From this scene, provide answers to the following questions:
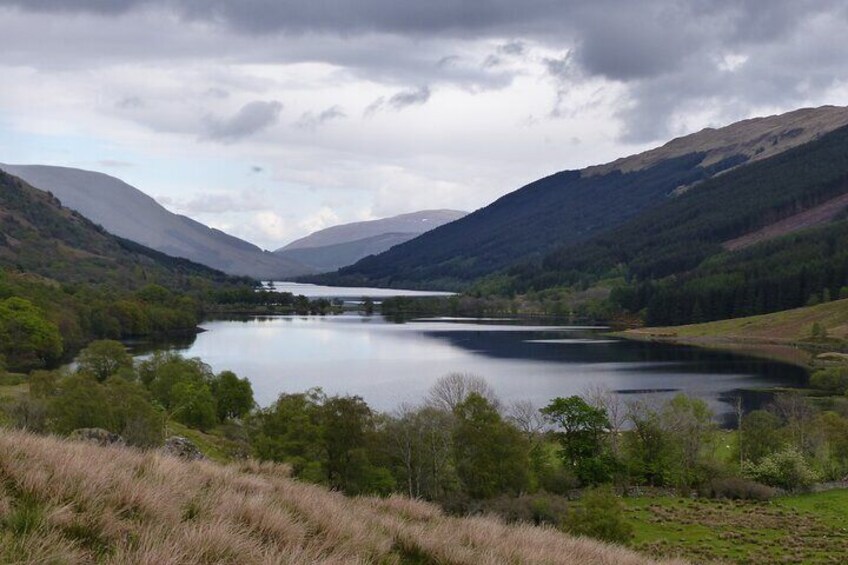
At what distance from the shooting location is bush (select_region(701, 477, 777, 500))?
54.8 metres

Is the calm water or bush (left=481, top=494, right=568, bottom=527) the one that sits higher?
the calm water

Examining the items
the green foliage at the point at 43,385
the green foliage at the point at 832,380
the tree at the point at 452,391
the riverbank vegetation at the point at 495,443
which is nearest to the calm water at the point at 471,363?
the green foliage at the point at 832,380

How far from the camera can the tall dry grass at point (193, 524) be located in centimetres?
701

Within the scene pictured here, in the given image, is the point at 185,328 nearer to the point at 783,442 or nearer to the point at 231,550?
the point at 783,442

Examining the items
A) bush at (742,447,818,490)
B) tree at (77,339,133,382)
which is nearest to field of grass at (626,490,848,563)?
bush at (742,447,818,490)

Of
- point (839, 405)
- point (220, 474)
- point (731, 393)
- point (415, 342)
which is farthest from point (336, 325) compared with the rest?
point (220, 474)

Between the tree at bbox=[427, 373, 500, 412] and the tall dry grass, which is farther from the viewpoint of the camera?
the tree at bbox=[427, 373, 500, 412]

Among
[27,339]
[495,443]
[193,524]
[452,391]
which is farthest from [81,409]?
[27,339]

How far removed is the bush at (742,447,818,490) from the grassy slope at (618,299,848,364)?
77500 mm

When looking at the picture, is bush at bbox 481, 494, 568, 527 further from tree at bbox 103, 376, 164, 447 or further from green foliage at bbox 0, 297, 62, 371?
green foliage at bbox 0, 297, 62, 371

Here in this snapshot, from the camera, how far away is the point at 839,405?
76.9 metres

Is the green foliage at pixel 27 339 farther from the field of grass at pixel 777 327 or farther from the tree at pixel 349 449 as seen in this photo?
the field of grass at pixel 777 327

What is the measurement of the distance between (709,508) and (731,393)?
39.4 metres

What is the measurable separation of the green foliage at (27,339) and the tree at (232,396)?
41.2 metres
